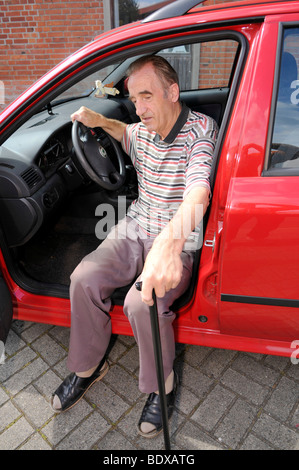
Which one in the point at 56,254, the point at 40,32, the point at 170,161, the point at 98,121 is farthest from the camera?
the point at 40,32

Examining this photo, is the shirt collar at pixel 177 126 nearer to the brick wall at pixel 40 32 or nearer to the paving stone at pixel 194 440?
the paving stone at pixel 194 440

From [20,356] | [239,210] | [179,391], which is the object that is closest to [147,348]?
[179,391]

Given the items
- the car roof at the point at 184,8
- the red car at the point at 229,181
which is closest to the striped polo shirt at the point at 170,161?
the red car at the point at 229,181

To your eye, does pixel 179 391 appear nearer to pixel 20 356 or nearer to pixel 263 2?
pixel 20 356

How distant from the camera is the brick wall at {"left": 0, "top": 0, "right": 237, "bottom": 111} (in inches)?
216

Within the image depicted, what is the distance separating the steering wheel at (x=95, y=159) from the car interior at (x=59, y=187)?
0.11 ft

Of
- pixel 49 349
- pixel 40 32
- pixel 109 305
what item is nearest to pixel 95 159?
pixel 109 305

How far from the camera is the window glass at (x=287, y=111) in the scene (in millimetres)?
1278

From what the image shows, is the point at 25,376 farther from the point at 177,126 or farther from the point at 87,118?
the point at 177,126

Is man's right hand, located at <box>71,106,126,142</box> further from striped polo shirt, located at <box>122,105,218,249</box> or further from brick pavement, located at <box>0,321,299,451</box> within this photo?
brick pavement, located at <box>0,321,299,451</box>

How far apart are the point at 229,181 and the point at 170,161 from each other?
38 centimetres

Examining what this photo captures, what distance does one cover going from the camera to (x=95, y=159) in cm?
184

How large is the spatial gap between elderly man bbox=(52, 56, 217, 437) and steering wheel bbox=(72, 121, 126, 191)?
0.07 meters

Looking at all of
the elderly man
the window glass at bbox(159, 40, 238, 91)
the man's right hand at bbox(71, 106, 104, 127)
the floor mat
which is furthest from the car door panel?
the window glass at bbox(159, 40, 238, 91)
